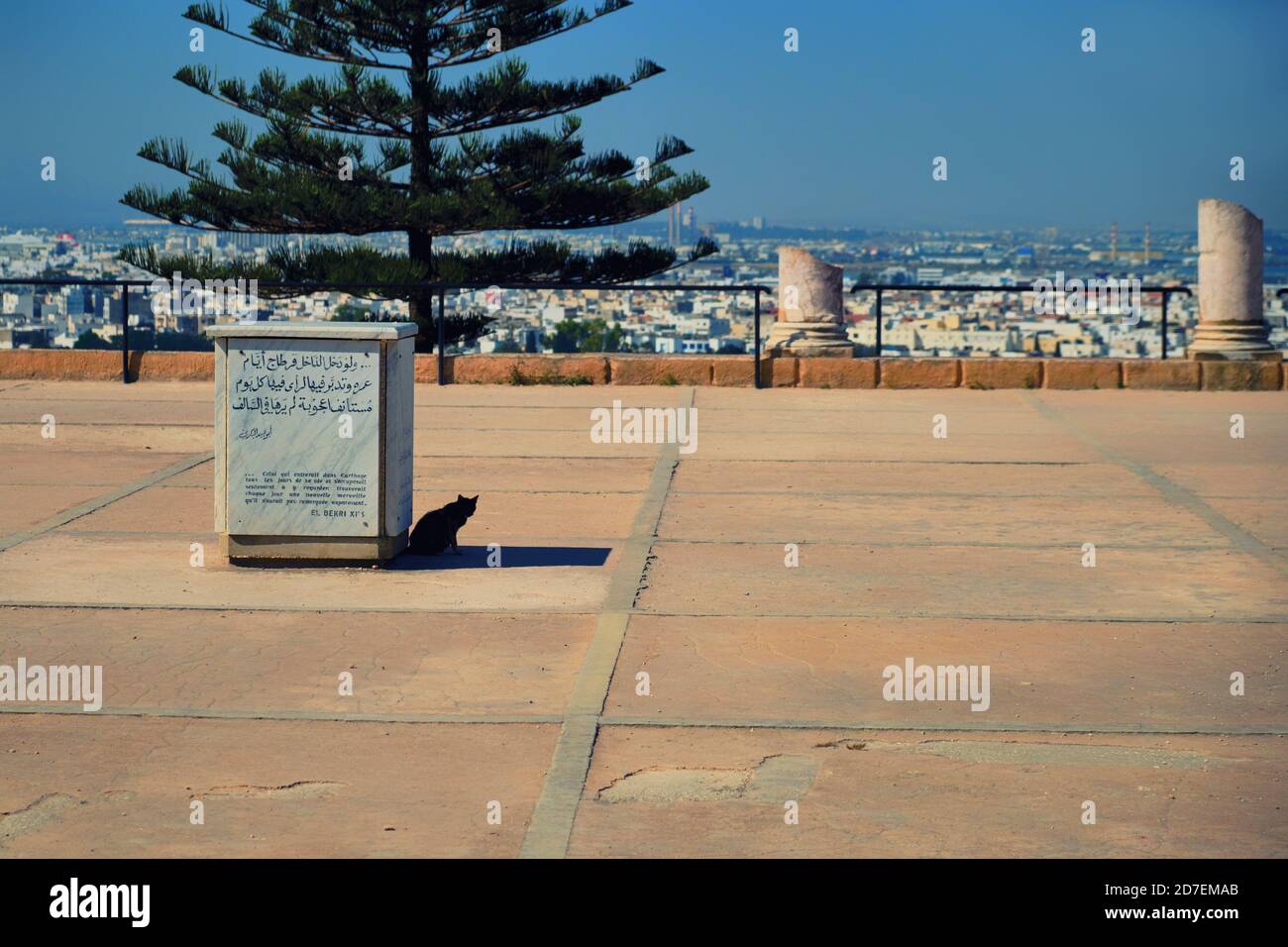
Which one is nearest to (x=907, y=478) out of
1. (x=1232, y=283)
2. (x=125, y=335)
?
(x=1232, y=283)

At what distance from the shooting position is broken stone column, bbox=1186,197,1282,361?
18.8 m

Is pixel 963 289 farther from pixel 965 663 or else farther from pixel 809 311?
pixel 965 663

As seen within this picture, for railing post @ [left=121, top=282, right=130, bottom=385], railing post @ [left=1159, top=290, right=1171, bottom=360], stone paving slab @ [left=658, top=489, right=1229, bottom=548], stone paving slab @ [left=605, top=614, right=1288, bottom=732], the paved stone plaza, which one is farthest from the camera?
railing post @ [left=1159, top=290, right=1171, bottom=360]

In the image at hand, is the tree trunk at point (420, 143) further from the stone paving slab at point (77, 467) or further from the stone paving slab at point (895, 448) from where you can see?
the stone paving slab at point (77, 467)

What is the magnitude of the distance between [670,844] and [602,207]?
24144 mm

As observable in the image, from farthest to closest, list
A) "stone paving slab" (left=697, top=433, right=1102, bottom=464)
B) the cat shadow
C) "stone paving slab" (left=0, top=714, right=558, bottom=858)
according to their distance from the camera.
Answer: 1. "stone paving slab" (left=697, top=433, right=1102, bottom=464)
2. the cat shadow
3. "stone paving slab" (left=0, top=714, right=558, bottom=858)

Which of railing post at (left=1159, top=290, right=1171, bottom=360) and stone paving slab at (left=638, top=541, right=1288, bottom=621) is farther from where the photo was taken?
railing post at (left=1159, top=290, right=1171, bottom=360)

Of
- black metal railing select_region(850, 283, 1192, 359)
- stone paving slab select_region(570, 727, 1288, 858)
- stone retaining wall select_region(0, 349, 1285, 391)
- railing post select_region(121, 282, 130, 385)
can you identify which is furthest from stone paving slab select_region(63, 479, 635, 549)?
black metal railing select_region(850, 283, 1192, 359)

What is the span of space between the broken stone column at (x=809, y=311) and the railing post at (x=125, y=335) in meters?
6.72

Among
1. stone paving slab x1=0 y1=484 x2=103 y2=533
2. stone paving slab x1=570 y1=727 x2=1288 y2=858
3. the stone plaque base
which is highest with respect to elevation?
stone paving slab x1=0 y1=484 x2=103 y2=533

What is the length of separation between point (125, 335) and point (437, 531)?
33.4 ft

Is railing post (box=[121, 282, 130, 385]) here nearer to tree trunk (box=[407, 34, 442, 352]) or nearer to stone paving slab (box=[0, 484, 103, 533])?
stone paving slab (box=[0, 484, 103, 533])

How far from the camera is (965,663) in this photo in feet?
23.6

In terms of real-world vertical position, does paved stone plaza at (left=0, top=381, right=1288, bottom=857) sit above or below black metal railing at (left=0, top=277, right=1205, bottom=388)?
below
